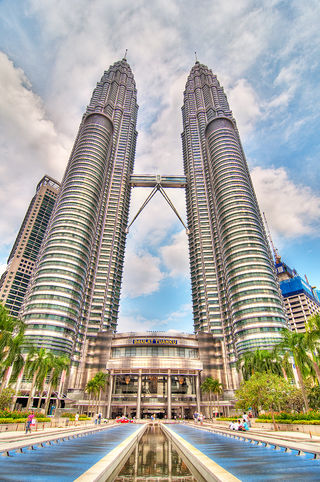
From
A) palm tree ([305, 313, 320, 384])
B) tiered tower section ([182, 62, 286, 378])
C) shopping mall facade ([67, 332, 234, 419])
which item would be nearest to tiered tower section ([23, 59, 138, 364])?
shopping mall facade ([67, 332, 234, 419])

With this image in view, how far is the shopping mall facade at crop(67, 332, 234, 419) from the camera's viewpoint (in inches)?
3733

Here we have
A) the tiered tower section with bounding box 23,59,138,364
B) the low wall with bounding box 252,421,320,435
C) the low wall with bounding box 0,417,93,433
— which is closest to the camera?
the low wall with bounding box 252,421,320,435

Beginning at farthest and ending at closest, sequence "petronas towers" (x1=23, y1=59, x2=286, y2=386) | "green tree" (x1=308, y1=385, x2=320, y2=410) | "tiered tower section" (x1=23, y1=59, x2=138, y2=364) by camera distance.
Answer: "petronas towers" (x1=23, y1=59, x2=286, y2=386) → "tiered tower section" (x1=23, y1=59, x2=138, y2=364) → "green tree" (x1=308, y1=385, x2=320, y2=410)

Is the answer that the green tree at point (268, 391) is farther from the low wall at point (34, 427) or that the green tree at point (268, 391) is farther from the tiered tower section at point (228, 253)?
the tiered tower section at point (228, 253)

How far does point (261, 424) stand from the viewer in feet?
117

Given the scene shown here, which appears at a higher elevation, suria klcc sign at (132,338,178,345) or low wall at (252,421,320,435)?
suria klcc sign at (132,338,178,345)

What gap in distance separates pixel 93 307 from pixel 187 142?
429 feet

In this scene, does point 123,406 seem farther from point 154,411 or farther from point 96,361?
point 96,361

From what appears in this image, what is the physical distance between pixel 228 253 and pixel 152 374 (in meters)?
59.6

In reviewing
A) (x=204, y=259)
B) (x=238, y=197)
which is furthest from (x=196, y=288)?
(x=238, y=197)

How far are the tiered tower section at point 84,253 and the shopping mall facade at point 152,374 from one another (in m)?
14.6

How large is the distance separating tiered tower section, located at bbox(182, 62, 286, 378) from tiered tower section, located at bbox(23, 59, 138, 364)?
43.7 meters

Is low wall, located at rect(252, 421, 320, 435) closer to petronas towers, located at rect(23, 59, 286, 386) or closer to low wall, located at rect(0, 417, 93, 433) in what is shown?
low wall, located at rect(0, 417, 93, 433)

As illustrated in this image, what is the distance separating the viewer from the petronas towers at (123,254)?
99500mm
